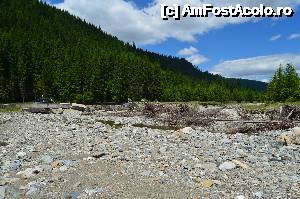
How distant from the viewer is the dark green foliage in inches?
3597

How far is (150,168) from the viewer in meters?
15.7

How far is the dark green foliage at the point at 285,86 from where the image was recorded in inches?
3597

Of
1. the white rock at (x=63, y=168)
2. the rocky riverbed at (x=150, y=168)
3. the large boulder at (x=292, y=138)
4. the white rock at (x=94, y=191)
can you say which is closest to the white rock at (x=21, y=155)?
the rocky riverbed at (x=150, y=168)

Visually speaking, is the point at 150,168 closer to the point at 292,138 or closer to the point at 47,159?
the point at 47,159

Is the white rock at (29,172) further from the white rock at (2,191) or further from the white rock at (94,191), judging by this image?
the white rock at (94,191)

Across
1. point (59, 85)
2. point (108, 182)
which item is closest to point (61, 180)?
point (108, 182)

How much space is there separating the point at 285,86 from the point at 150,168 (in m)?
83.0

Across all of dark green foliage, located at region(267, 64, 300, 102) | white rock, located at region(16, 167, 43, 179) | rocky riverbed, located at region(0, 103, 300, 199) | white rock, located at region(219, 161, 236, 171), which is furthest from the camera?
dark green foliage, located at region(267, 64, 300, 102)

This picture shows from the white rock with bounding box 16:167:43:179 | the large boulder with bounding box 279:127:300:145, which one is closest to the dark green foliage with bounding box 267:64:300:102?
the large boulder with bounding box 279:127:300:145

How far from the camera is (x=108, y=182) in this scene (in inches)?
561

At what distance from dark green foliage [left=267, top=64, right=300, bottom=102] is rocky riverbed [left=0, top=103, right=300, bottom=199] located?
72014 millimetres

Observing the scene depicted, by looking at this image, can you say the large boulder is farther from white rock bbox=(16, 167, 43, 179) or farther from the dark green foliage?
the dark green foliage

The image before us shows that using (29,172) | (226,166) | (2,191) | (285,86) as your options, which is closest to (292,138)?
(226,166)

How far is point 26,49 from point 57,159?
95.6 m
